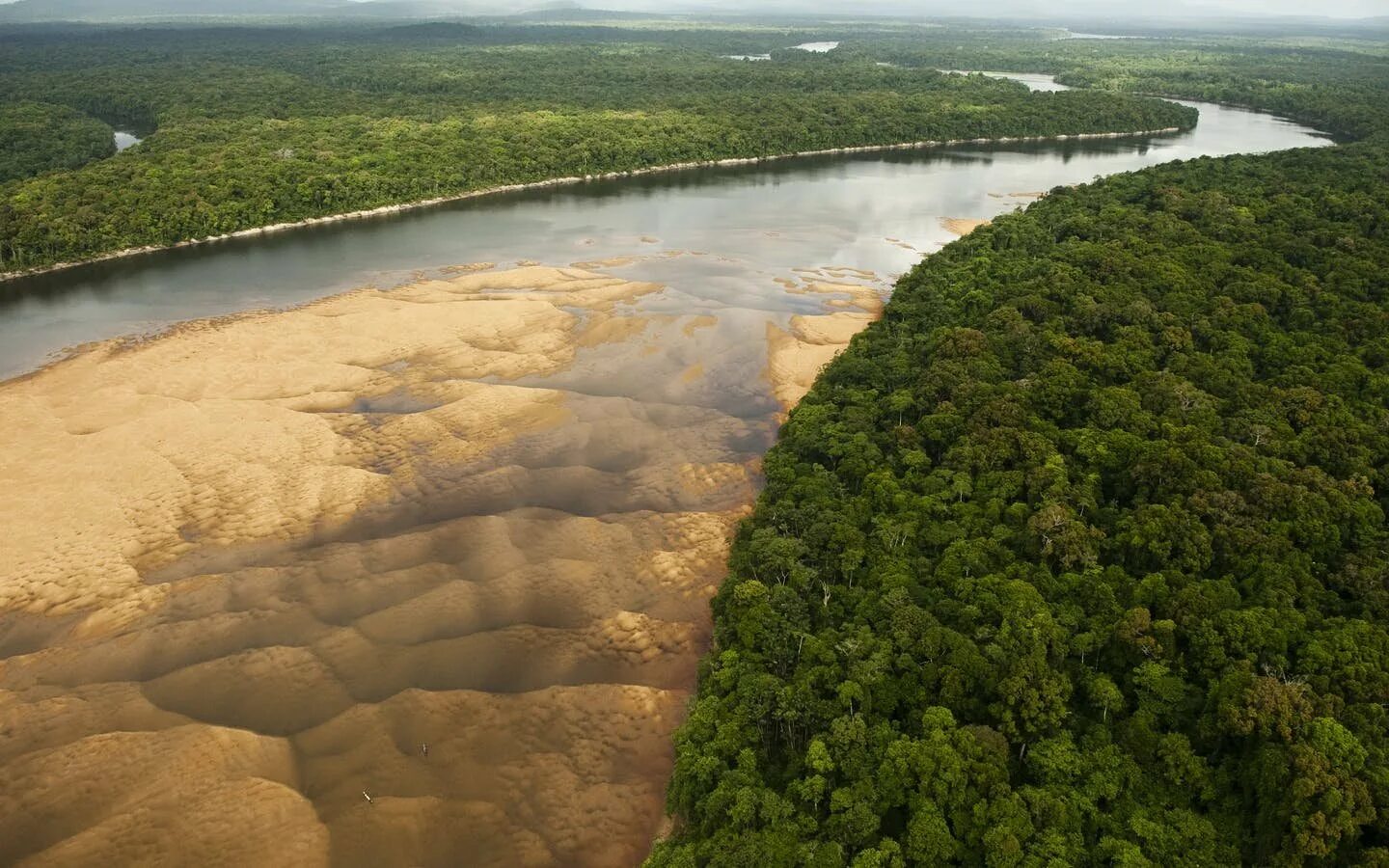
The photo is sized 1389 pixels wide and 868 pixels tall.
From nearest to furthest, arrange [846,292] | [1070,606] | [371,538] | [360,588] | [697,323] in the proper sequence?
[1070,606] → [360,588] → [371,538] → [697,323] → [846,292]

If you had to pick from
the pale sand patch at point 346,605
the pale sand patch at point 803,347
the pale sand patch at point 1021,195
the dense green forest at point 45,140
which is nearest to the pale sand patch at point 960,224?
the pale sand patch at point 1021,195

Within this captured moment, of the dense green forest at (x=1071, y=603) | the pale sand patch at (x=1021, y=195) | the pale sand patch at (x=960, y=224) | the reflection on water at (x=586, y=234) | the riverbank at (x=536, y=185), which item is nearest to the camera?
the dense green forest at (x=1071, y=603)

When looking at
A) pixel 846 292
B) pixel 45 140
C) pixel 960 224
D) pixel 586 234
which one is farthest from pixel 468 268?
pixel 45 140

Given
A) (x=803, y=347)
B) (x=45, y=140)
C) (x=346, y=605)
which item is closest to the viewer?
(x=346, y=605)

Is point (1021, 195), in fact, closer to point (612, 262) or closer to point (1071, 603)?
point (612, 262)

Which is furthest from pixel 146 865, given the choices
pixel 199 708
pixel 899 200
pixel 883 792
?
pixel 899 200

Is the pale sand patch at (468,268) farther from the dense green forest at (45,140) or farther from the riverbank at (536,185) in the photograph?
the dense green forest at (45,140)
